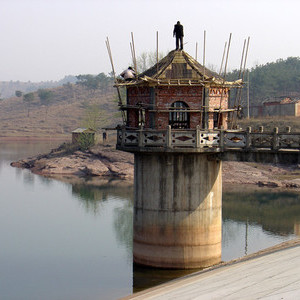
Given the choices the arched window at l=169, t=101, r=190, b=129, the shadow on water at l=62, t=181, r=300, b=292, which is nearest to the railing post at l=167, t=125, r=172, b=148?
the arched window at l=169, t=101, r=190, b=129

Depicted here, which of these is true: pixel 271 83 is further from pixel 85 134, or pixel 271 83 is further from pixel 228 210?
pixel 228 210

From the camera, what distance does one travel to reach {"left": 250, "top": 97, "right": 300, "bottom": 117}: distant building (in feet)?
315

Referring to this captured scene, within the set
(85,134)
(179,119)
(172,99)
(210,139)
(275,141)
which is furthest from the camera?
(85,134)

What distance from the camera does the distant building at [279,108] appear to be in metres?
95.9

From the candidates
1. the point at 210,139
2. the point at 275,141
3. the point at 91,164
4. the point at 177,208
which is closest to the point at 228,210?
the point at 177,208

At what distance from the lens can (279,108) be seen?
324 feet

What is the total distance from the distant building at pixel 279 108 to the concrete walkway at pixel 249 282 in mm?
69237

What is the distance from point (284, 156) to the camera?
28844 millimetres

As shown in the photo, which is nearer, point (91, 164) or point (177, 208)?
point (177, 208)

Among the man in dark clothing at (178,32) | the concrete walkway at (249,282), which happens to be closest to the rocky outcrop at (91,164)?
the man in dark clothing at (178,32)

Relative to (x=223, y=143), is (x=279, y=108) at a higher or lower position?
higher

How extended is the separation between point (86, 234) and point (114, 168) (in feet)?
121

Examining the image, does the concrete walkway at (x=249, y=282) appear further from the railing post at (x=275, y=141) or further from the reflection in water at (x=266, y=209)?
the reflection in water at (x=266, y=209)

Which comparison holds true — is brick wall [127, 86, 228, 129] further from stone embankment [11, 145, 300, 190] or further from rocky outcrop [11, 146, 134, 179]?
rocky outcrop [11, 146, 134, 179]
